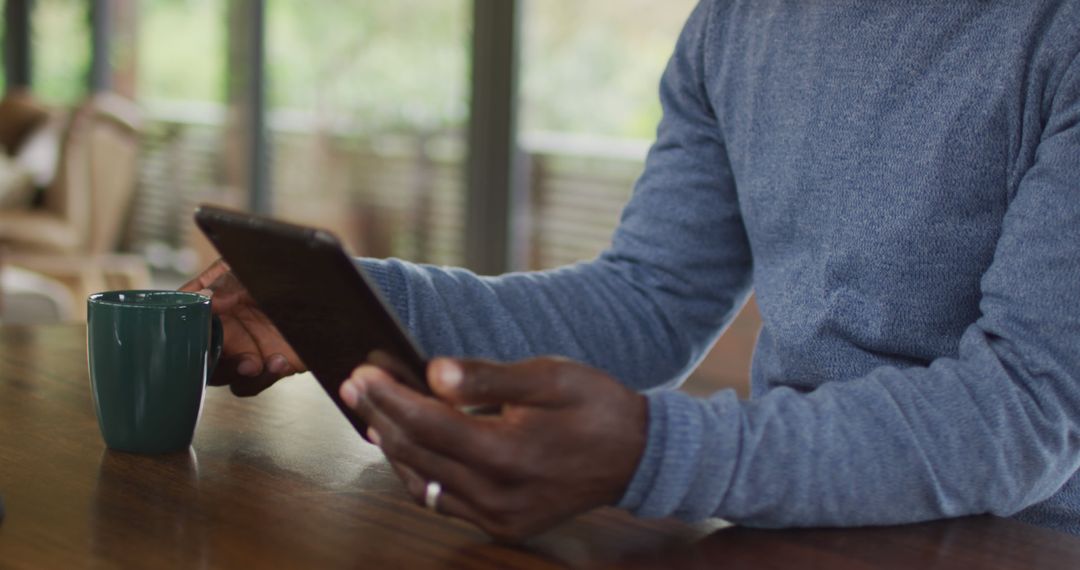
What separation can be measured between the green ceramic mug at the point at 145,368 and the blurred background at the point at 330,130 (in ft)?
7.21

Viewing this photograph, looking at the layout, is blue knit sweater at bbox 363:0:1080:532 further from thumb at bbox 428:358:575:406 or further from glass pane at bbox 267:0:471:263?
glass pane at bbox 267:0:471:263

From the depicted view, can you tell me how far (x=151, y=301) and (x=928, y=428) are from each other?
0.55 meters

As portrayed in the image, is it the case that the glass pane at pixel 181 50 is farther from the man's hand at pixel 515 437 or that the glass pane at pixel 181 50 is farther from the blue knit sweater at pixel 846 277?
the man's hand at pixel 515 437

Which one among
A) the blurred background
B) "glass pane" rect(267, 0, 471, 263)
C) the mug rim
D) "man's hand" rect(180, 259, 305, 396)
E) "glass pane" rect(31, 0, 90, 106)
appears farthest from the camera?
"glass pane" rect(31, 0, 90, 106)

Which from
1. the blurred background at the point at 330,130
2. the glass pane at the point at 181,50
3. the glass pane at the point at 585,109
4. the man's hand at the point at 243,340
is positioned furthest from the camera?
the glass pane at the point at 181,50

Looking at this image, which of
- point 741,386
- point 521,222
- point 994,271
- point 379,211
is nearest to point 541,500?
point 994,271

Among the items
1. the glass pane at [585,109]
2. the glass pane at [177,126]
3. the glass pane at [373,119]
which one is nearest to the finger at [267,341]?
the glass pane at [585,109]

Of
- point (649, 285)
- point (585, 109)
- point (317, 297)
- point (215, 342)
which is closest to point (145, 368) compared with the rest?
point (215, 342)

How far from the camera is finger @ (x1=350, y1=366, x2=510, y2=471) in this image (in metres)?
0.65

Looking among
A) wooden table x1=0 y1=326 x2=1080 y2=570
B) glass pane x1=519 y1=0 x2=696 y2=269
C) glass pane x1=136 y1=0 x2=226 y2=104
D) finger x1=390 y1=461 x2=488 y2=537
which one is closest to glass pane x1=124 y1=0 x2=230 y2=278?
glass pane x1=136 y1=0 x2=226 y2=104

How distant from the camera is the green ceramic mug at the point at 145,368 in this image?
2.80 feet

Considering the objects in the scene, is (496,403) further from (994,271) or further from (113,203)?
(113,203)

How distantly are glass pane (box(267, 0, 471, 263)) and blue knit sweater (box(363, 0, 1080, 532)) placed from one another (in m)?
2.39

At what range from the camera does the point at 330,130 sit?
13.6ft
